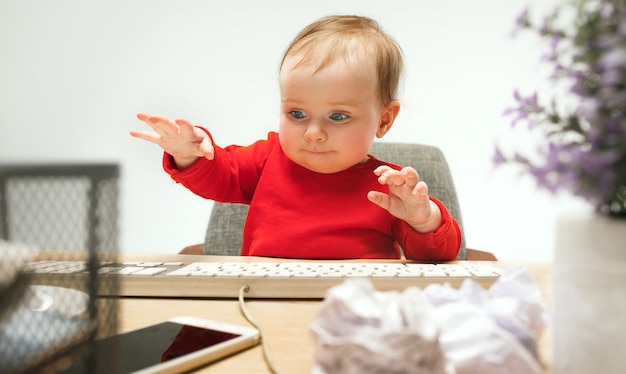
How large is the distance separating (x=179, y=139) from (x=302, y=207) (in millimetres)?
319

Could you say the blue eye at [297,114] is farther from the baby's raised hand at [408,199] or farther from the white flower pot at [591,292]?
the white flower pot at [591,292]

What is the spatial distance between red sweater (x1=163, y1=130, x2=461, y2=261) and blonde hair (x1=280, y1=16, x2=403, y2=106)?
20 cm

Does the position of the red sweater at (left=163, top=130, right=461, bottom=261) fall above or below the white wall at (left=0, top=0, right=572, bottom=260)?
below

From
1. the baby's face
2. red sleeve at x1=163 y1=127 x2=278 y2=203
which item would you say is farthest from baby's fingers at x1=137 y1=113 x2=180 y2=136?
the baby's face

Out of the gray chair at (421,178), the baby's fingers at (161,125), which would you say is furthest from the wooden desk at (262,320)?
the gray chair at (421,178)

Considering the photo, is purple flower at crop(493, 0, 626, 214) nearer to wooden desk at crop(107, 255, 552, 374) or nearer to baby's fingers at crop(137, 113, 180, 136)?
wooden desk at crop(107, 255, 552, 374)

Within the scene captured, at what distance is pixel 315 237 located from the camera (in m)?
1.14

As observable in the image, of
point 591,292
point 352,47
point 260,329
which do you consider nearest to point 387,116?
point 352,47

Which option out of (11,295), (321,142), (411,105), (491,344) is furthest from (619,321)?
(411,105)

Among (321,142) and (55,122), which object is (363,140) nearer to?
(321,142)

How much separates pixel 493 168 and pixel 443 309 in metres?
0.10

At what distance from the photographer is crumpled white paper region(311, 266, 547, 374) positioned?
0.30 m

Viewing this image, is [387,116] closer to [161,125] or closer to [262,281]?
[161,125]

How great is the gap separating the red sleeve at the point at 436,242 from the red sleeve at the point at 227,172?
0.40 m
